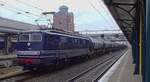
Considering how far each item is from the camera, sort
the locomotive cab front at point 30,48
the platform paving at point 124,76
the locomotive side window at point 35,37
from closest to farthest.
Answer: the platform paving at point 124,76 → the locomotive cab front at point 30,48 → the locomotive side window at point 35,37

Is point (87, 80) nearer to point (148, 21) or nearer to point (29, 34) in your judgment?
point (29, 34)

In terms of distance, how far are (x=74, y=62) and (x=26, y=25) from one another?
101 feet

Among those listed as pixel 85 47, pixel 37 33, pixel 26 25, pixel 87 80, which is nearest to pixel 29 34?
pixel 37 33

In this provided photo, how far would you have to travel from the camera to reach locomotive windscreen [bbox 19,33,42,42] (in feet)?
62.3

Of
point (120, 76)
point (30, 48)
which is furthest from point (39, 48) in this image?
point (120, 76)

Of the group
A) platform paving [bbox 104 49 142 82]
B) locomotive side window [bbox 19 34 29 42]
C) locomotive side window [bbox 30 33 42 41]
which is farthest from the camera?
locomotive side window [bbox 19 34 29 42]

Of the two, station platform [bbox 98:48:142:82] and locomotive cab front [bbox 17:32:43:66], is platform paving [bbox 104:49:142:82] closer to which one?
station platform [bbox 98:48:142:82]

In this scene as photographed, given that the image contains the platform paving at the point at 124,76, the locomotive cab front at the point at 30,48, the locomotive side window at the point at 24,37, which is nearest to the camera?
the platform paving at the point at 124,76

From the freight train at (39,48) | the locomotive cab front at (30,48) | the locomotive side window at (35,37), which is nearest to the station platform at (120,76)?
the freight train at (39,48)

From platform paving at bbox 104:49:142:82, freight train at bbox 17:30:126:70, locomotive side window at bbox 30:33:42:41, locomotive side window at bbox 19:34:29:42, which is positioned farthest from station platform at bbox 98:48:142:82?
locomotive side window at bbox 19:34:29:42

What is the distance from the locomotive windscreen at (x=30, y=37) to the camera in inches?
747

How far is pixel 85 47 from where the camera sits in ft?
106

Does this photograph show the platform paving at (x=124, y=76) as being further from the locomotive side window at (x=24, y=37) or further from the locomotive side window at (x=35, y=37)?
the locomotive side window at (x=24, y=37)

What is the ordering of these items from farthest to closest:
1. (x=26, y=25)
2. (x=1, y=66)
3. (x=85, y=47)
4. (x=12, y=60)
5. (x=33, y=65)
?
1. (x=26, y=25)
2. (x=85, y=47)
3. (x=12, y=60)
4. (x=1, y=66)
5. (x=33, y=65)
